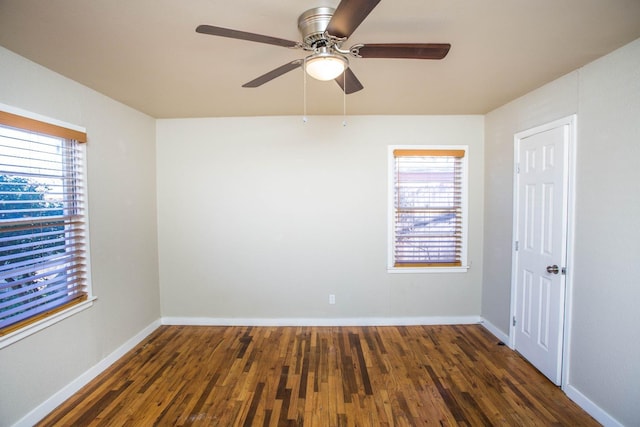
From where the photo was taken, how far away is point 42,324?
196 centimetres

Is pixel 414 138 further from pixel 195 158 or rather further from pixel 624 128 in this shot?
pixel 195 158

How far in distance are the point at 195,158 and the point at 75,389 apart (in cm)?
242

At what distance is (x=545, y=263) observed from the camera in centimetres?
241

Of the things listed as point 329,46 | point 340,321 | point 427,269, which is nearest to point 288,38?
point 329,46

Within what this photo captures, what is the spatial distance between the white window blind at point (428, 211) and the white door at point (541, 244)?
0.66 metres

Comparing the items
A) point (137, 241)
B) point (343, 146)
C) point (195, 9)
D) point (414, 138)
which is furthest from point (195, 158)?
point (414, 138)

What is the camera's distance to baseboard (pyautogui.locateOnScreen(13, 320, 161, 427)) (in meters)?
1.88

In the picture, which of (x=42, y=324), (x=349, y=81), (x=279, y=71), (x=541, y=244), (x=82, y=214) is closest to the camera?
(x=279, y=71)

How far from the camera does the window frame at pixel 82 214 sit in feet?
5.78

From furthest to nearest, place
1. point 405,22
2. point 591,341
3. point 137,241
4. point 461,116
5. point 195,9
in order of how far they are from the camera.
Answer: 1. point 461,116
2. point 137,241
3. point 591,341
4. point 405,22
5. point 195,9

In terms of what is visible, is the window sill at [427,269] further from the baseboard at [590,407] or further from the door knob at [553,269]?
the baseboard at [590,407]

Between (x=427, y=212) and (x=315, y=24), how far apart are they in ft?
8.37

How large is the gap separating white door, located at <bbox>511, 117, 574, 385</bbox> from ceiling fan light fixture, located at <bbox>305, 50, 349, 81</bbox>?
203cm

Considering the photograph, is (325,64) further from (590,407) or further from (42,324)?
(590,407)
